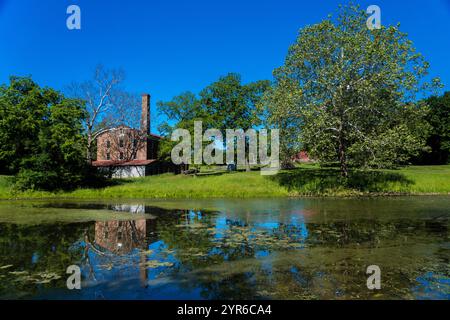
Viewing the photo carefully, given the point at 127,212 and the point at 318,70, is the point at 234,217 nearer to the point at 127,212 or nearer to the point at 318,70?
the point at 127,212

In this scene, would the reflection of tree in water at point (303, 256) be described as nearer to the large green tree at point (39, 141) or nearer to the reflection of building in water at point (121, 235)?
the reflection of building in water at point (121, 235)

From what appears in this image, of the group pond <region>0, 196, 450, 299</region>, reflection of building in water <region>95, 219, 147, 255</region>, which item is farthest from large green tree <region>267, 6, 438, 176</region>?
reflection of building in water <region>95, 219, 147, 255</region>

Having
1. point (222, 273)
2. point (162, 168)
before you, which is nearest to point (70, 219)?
point (222, 273)

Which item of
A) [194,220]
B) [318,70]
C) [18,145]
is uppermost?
[318,70]

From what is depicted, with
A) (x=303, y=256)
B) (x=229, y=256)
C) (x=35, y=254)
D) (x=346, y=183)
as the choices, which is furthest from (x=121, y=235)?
(x=346, y=183)

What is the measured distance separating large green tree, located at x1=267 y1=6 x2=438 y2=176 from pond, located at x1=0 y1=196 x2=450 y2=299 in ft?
35.7

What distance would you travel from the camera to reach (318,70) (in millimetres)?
29750

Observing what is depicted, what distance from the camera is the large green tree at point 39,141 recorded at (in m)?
33.5

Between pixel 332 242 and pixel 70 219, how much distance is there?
13.0 metres

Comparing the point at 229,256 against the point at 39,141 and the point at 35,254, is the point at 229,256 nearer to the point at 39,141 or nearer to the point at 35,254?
the point at 35,254

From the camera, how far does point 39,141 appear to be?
3419cm

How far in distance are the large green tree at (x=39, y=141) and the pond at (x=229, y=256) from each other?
16.4 metres

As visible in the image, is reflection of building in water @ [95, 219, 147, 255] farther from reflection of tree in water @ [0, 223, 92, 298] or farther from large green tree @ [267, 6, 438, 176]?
large green tree @ [267, 6, 438, 176]

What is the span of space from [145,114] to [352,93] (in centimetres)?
3588
